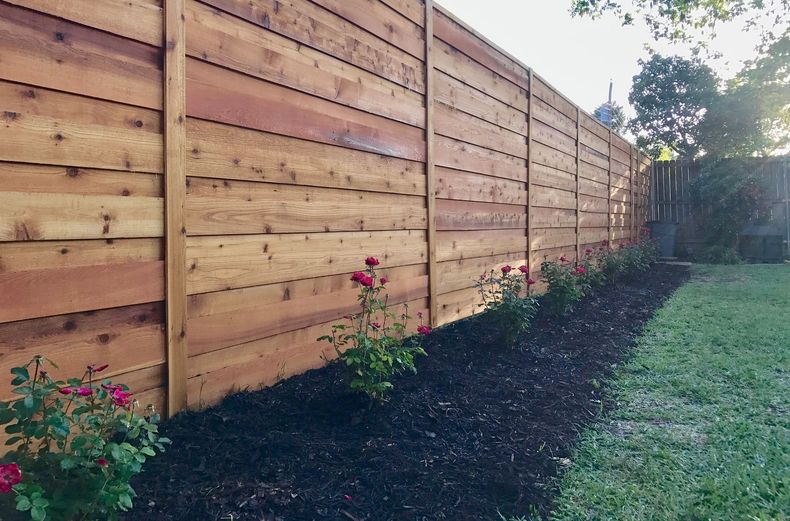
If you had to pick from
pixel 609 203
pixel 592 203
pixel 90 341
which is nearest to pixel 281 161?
pixel 90 341

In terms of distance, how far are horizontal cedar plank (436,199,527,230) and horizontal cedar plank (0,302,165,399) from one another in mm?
2388

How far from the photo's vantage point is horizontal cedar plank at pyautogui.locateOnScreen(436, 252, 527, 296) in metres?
4.07

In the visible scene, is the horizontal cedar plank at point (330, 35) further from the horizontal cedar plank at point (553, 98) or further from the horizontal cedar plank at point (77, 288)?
the horizontal cedar plank at point (553, 98)

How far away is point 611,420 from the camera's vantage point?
276cm

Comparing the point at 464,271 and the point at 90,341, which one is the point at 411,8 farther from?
the point at 90,341

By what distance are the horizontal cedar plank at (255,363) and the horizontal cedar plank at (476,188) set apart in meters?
1.64

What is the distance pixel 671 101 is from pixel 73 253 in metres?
22.8

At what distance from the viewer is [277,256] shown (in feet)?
8.45

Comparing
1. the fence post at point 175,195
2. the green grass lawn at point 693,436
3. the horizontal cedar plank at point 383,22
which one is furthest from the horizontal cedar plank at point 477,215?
the fence post at point 175,195

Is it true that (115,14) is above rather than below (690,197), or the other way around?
below

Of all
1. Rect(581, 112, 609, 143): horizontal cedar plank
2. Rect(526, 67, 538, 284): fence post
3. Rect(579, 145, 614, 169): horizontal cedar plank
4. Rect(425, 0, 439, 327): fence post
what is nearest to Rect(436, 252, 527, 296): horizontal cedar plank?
Rect(425, 0, 439, 327): fence post

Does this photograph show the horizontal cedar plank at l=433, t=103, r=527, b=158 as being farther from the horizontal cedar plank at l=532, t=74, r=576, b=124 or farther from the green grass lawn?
the green grass lawn

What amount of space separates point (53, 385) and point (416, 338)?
251 centimetres

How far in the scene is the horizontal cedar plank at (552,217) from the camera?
228 inches
